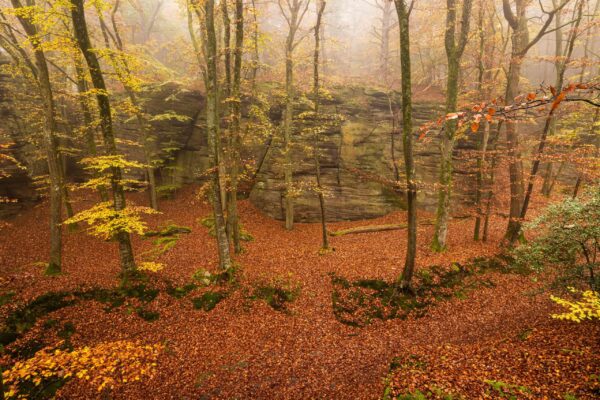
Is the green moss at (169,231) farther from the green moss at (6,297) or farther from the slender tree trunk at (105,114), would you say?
the green moss at (6,297)

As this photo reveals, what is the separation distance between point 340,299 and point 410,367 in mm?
3756

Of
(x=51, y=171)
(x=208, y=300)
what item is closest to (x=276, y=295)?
(x=208, y=300)

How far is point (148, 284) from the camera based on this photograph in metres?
10.7

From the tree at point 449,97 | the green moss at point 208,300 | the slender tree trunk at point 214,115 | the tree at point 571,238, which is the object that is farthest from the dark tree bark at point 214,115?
the tree at point 571,238

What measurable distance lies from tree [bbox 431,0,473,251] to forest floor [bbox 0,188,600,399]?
1.33 metres

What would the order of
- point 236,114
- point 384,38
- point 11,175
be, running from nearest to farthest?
point 236,114 < point 11,175 < point 384,38

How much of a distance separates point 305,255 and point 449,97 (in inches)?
401

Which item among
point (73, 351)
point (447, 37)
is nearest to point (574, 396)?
point (73, 351)

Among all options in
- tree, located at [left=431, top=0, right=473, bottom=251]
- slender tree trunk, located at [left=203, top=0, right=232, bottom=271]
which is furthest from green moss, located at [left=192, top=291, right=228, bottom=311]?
tree, located at [left=431, top=0, right=473, bottom=251]

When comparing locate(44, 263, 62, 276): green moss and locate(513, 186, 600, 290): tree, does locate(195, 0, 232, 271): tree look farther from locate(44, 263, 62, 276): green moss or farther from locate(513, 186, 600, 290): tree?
locate(513, 186, 600, 290): tree

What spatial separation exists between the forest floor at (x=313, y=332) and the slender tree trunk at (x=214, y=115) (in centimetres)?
158

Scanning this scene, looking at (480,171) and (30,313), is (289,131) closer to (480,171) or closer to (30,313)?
(480,171)

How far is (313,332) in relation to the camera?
9.32 meters

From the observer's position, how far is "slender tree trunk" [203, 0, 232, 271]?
1058cm
